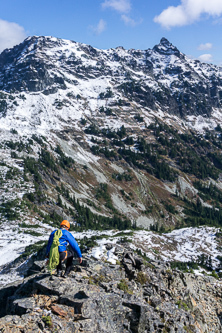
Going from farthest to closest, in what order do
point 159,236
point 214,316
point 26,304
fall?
point 159,236, point 214,316, point 26,304

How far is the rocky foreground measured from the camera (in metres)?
11.3

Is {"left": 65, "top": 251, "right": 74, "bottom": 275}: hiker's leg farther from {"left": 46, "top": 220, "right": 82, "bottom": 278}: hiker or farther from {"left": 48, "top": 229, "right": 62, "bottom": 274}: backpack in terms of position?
{"left": 48, "top": 229, "right": 62, "bottom": 274}: backpack

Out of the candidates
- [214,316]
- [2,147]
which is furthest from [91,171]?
[214,316]

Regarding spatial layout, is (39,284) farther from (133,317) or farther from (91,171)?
(91,171)

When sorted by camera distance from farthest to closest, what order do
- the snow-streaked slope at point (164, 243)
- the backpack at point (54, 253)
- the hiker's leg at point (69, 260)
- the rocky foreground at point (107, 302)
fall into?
the snow-streaked slope at point (164, 243) < the hiker's leg at point (69, 260) < the backpack at point (54, 253) < the rocky foreground at point (107, 302)

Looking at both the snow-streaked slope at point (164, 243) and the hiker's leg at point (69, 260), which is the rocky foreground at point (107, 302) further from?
the snow-streaked slope at point (164, 243)

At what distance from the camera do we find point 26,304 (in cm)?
1185

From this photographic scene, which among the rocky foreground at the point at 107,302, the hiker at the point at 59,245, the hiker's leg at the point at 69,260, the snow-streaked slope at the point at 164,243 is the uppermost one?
the hiker at the point at 59,245

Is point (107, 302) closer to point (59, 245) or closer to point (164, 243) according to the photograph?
point (59, 245)

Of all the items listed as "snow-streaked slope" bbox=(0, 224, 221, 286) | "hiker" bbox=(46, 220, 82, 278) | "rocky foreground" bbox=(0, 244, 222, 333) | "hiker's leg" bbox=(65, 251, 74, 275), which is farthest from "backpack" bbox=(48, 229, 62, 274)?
"snow-streaked slope" bbox=(0, 224, 221, 286)

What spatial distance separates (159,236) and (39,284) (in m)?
63.2

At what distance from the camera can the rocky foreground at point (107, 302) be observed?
11.3 meters

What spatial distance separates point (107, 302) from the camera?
12.7m

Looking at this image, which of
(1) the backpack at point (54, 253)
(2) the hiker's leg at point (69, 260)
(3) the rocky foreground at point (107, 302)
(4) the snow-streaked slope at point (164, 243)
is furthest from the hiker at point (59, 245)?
(4) the snow-streaked slope at point (164, 243)
